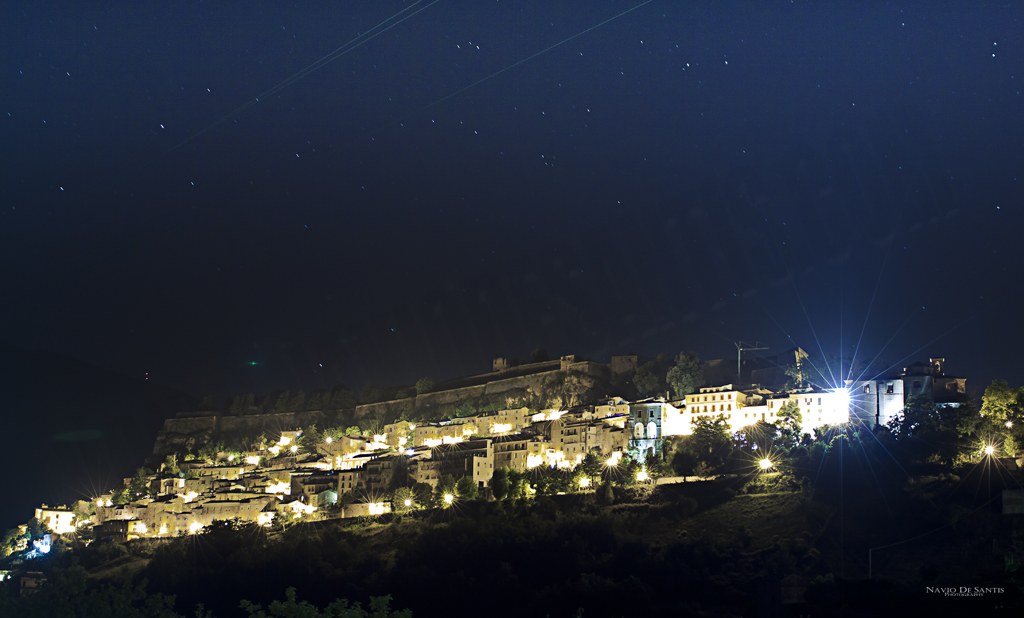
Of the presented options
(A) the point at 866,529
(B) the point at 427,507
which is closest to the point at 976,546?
(A) the point at 866,529

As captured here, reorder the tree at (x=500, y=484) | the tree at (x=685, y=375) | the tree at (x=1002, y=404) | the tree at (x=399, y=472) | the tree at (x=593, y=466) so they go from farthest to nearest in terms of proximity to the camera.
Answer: the tree at (x=685, y=375) → the tree at (x=399, y=472) → the tree at (x=593, y=466) → the tree at (x=500, y=484) → the tree at (x=1002, y=404)

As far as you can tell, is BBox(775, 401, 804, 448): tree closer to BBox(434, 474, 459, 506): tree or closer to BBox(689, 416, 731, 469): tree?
BBox(689, 416, 731, 469): tree

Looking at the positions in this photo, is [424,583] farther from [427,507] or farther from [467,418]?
[467,418]

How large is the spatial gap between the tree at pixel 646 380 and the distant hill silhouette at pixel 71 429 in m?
41.9

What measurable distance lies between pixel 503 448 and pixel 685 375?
12.0 metres

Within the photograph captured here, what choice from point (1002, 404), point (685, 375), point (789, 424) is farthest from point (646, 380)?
point (1002, 404)

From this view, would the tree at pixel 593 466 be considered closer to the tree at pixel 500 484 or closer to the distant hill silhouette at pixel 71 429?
the tree at pixel 500 484

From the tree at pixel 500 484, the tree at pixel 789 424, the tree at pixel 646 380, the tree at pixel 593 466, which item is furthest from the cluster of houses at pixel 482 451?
the tree at pixel 646 380

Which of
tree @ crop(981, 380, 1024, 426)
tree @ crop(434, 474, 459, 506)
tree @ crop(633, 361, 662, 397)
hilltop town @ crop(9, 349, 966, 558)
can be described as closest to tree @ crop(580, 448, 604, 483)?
hilltop town @ crop(9, 349, 966, 558)

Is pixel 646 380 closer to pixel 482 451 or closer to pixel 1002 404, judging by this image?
pixel 482 451

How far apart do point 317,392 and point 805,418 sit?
140 ft

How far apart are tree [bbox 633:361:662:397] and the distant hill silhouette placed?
41.9 m

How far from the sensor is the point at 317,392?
2926 inches

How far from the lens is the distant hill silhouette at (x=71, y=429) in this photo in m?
78.9
